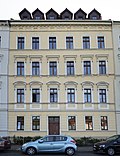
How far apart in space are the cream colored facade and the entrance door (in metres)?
0.12

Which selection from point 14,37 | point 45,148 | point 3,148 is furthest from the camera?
point 14,37

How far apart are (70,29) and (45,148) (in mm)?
18708

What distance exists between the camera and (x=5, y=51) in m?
35.7

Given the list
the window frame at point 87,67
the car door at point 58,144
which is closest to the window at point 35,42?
the window frame at point 87,67

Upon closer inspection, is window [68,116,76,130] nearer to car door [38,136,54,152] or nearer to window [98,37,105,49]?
window [98,37,105,49]

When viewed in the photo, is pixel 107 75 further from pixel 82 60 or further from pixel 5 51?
pixel 5 51

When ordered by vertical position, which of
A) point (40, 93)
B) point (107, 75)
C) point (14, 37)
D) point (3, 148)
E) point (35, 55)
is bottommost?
point (3, 148)

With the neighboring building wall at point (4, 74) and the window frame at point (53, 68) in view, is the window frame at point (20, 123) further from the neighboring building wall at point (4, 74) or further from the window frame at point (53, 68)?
the window frame at point (53, 68)

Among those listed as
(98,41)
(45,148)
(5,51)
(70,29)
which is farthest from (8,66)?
(45,148)

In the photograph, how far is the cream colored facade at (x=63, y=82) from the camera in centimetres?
3428

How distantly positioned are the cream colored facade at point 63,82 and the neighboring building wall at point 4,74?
Answer: 559 mm

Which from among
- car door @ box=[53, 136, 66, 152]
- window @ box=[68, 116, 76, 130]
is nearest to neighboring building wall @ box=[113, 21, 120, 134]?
window @ box=[68, 116, 76, 130]

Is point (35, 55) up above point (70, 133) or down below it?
above

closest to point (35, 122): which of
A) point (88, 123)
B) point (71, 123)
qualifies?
point (71, 123)
